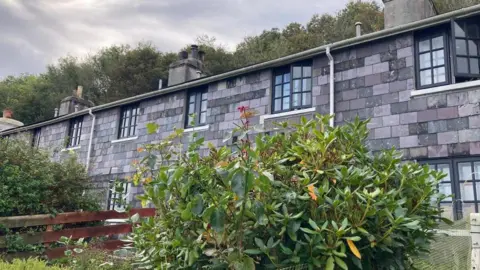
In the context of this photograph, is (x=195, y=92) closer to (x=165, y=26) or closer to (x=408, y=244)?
(x=165, y=26)

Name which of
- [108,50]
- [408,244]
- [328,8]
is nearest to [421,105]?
[408,244]

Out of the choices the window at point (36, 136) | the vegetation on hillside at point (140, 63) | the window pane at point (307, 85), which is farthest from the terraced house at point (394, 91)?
the vegetation on hillside at point (140, 63)

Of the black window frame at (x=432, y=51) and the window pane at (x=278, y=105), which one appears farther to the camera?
the window pane at (x=278, y=105)

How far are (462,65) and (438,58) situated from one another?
Answer: 0.50m

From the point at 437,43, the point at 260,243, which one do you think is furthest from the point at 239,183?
the point at 437,43

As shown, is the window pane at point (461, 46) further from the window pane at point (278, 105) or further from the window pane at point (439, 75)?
the window pane at point (278, 105)

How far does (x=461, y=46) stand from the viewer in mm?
7398

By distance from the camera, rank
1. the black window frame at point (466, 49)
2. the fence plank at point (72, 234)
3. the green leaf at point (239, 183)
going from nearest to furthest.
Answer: the green leaf at point (239, 183) < the fence plank at point (72, 234) < the black window frame at point (466, 49)

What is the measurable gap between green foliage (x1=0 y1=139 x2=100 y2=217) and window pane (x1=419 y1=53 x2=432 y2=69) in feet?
23.3

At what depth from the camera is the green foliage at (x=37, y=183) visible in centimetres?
596

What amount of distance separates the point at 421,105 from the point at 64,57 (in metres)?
31.1

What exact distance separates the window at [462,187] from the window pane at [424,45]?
7.86 ft

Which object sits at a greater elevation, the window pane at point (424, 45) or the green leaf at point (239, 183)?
the window pane at point (424, 45)

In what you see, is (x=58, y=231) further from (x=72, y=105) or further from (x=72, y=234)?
(x=72, y=105)
